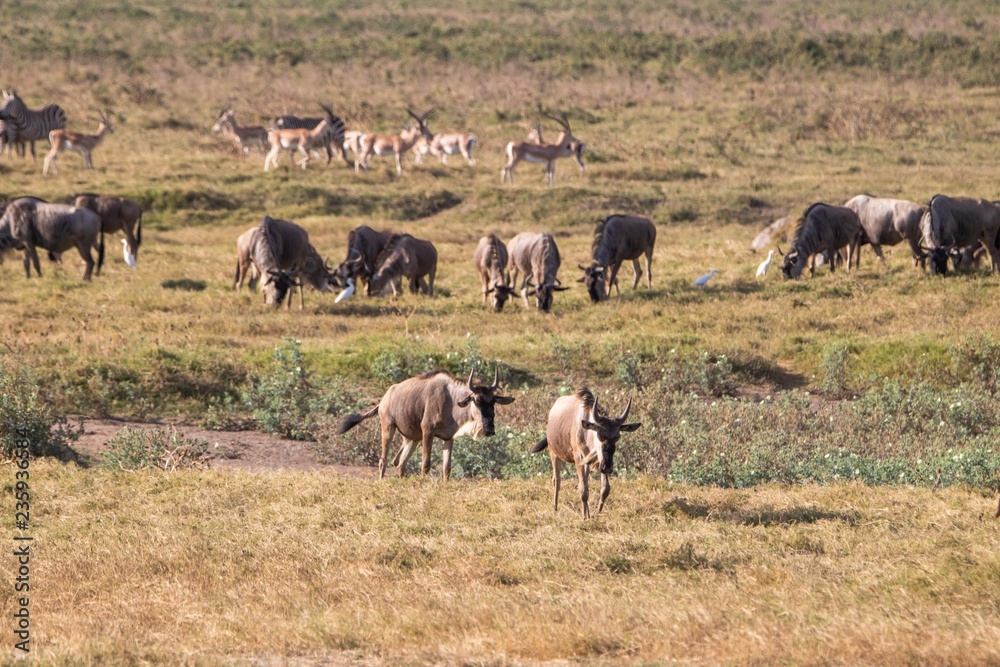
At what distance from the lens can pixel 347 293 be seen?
19.5 metres

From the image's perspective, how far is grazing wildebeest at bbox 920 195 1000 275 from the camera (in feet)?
67.5

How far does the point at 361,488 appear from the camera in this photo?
10.2 meters

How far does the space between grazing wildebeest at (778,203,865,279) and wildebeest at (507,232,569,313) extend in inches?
155

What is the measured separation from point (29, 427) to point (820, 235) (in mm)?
13482

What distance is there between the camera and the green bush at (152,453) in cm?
1159

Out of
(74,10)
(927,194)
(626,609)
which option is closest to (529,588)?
(626,609)

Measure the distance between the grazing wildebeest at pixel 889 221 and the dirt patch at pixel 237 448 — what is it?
12.2m

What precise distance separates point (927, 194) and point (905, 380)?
1299cm

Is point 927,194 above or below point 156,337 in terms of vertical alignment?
above

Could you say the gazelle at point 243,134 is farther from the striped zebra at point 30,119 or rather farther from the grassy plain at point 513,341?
the striped zebra at point 30,119

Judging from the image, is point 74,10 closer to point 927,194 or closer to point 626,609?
point 927,194

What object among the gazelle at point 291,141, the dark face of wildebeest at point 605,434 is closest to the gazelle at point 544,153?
the gazelle at point 291,141

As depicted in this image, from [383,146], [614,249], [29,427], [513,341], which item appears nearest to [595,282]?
[614,249]

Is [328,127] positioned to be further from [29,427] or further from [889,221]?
[29,427]
